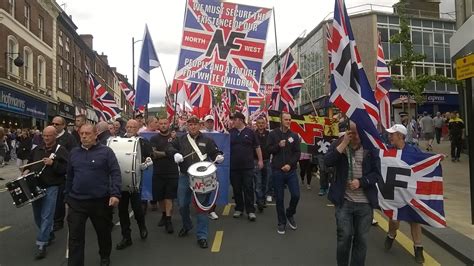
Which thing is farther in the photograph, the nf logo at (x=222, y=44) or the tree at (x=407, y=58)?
the tree at (x=407, y=58)

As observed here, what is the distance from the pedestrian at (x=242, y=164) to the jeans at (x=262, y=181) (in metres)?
0.89

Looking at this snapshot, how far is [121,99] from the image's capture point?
82750mm

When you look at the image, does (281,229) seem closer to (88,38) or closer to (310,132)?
(310,132)

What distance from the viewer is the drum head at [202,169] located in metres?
6.78

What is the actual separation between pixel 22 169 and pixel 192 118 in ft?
8.53

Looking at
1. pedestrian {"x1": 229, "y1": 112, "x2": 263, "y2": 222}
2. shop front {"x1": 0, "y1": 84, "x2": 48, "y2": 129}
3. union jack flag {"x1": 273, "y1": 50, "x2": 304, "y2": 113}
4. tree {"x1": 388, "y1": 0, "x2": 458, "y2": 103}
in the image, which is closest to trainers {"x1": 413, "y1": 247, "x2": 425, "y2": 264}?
pedestrian {"x1": 229, "y1": 112, "x2": 263, "y2": 222}

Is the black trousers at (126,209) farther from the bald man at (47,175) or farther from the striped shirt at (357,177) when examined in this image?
the striped shirt at (357,177)

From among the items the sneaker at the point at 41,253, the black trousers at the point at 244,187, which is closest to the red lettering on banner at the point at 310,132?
the black trousers at the point at 244,187

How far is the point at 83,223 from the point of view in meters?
5.45

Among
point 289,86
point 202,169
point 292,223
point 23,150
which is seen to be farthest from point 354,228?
point 289,86

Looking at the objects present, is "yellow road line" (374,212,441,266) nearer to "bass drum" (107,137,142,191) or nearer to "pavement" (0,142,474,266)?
"pavement" (0,142,474,266)

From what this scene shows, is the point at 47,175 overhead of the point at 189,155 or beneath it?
beneath

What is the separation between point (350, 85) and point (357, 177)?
980 mm

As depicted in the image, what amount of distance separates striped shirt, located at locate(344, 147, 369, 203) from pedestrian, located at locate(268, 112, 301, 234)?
2455 millimetres
